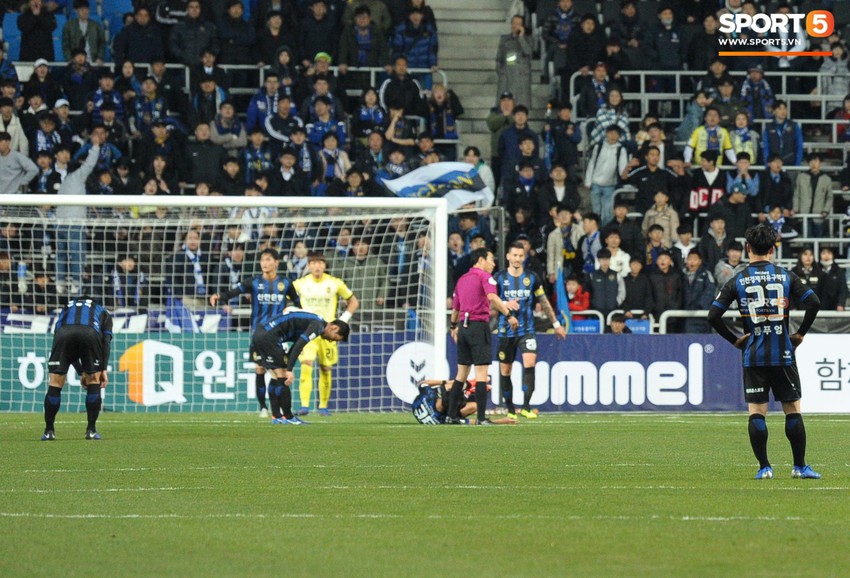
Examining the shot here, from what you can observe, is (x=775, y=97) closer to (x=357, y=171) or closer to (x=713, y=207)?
(x=713, y=207)

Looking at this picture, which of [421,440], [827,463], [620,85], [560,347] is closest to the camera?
[827,463]

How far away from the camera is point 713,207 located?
23891 millimetres

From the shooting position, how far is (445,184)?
2398cm

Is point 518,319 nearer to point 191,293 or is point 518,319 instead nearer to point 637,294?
point 637,294

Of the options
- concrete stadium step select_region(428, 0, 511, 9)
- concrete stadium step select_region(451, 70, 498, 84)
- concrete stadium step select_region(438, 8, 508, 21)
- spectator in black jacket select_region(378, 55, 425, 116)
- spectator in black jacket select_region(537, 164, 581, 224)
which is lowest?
spectator in black jacket select_region(537, 164, 581, 224)

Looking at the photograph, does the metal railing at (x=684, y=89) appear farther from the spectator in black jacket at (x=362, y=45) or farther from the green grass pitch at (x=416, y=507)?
the green grass pitch at (x=416, y=507)

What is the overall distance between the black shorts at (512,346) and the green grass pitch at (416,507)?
154 inches

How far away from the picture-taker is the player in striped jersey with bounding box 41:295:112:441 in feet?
48.8

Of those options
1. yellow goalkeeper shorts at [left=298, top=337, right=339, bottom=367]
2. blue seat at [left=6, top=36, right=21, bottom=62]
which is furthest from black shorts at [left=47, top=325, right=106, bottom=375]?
blue seat at [left=6, top=36, right=21, bottom=62]

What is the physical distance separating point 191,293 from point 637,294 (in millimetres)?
6796

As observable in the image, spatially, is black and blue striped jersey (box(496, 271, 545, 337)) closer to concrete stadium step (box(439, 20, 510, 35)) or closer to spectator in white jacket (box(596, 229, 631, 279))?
spectator in white jacket (box(596, 229, 631, 279))

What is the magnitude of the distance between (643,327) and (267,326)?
24.7 feet

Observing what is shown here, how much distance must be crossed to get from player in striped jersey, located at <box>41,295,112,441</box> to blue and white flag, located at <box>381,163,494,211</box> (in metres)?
9.30

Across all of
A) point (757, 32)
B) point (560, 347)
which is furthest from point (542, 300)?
point (757, 32)
